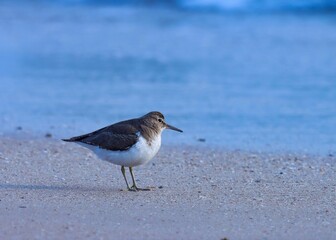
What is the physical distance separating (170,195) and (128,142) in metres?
0.70

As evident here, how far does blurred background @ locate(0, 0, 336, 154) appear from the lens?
12.5 metres

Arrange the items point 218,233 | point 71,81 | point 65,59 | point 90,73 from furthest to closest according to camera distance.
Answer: point 65,59 → point 90,73 → point 71,81 → point 218,233

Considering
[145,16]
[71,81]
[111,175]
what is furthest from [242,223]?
[145,16]

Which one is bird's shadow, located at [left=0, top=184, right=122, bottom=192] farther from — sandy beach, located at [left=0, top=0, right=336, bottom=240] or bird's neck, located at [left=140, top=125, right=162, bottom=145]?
bird's neck, located at [left=140, top=125, right=162, bottom=145]

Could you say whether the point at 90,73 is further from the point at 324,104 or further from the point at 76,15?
the point at 76,15

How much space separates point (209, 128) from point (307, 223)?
5345 mm

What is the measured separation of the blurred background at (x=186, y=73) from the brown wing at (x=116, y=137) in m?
2.86

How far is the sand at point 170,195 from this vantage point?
22.5 ft

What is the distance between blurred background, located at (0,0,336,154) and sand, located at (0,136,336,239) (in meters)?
1.16

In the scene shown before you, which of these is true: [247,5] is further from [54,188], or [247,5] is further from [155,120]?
[54,188]

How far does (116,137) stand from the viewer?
8.48 meters

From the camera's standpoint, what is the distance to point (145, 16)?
29.8m

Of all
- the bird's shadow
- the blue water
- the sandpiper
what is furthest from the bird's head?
the blue water

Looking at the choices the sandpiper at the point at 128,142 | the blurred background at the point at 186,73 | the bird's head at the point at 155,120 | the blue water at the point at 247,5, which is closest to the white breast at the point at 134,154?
the sandpiper at the point at 128,142
